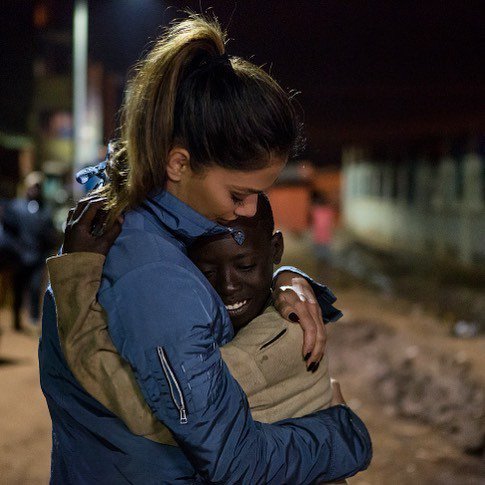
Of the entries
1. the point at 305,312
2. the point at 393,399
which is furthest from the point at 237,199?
the point at 393,399

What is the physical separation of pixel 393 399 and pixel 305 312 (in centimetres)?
512

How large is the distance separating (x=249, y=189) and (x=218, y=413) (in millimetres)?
505

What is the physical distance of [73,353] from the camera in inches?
58.9

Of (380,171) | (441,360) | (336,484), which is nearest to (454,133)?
(380,171)

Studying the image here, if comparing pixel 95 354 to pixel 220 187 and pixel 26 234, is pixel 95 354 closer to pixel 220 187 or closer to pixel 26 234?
pixel 220 187

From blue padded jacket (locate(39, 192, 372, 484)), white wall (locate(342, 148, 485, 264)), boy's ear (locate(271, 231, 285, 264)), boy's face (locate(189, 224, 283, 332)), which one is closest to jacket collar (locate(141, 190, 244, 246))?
blue padded jacket (locate(39, 192, 372, 484))

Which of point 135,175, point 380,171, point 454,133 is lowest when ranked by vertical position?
point 380,171

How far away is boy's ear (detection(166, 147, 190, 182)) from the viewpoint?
59.5 inches

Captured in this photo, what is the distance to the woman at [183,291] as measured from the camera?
1.35 meters

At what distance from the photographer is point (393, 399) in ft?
21.8

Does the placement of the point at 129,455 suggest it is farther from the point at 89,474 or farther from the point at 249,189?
the point at 249,189

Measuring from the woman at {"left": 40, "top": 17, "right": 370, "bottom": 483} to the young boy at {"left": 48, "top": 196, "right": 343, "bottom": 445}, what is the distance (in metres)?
0.06

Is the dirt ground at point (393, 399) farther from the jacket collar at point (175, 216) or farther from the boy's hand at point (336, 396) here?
the jacket collar at point (175, 216)

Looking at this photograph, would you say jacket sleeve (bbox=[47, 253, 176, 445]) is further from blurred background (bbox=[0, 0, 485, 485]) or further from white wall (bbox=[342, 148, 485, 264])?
white wall (bbox=[342, 148, 485, 264])
